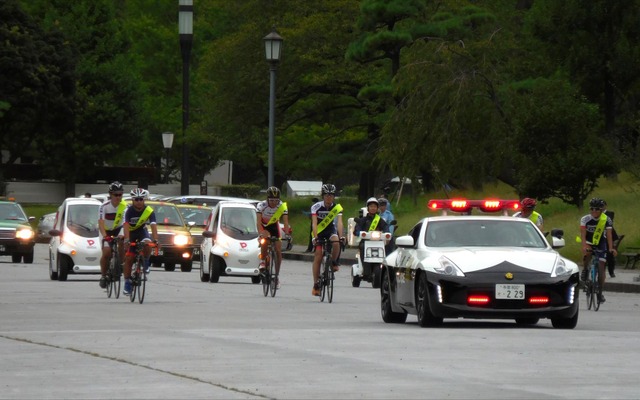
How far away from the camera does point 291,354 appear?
15469mm

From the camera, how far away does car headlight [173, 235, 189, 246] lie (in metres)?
41.0

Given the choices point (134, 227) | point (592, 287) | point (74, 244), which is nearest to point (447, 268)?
point (592, 287)

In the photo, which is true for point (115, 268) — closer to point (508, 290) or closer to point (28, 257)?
point (508, 290)

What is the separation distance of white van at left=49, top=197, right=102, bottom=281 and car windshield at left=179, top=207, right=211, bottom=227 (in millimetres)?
9482

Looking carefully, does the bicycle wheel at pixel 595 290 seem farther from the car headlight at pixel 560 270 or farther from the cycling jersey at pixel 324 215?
the car headlight at pixel 560 270

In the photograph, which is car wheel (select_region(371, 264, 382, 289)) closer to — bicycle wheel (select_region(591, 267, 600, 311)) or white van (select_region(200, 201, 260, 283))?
white van (select_region(200, 201, 260, 283))

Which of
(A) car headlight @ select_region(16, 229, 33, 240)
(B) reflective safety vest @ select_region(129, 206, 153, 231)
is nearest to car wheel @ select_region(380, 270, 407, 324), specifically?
(B) reflective safety vest @ select_region(129, 206, 153, 231)

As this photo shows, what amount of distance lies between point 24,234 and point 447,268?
87.0ft

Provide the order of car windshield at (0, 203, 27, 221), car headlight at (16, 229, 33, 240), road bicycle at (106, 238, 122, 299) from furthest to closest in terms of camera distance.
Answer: car windshield at (0, 203, 27, 221)
car headlight at (16, 229, 33, 240)
road bicycle at (106, 238, 122, 299)

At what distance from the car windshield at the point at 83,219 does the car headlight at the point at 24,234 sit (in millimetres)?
8233

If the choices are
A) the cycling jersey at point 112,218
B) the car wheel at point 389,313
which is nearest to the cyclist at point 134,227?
the cycling jersey at point 112,218

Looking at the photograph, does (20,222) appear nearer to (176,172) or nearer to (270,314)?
(270,314)

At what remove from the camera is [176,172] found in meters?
104

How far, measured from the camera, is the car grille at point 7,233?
144 ft
